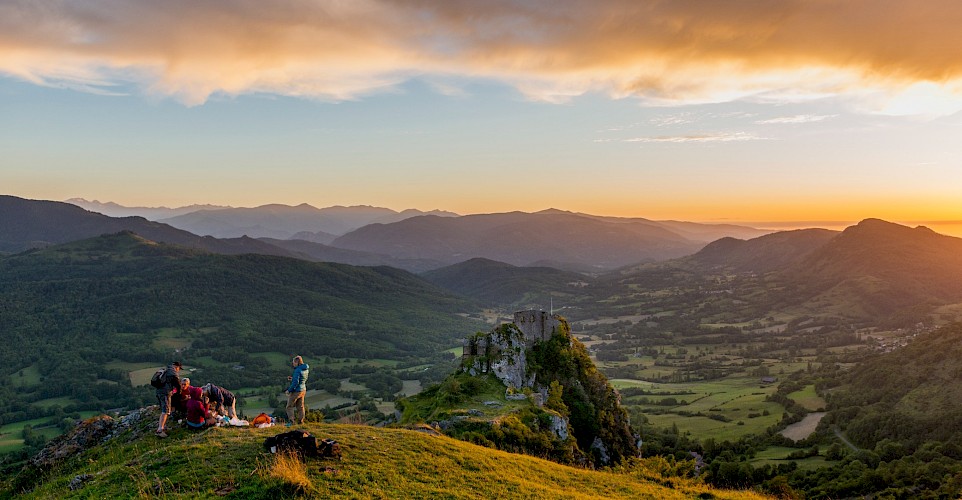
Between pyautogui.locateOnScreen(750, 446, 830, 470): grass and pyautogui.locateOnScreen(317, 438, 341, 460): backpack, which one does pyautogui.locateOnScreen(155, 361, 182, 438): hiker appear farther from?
pyautogui.locateOnScreen(750, 446, 830, 470): grass

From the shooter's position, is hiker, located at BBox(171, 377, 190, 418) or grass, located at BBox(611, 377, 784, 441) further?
grass, located at BBox(611, 377, 784, 441)

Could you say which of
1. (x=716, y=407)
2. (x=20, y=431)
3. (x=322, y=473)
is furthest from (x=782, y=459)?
(x=20, y=431)

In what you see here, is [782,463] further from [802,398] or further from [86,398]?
[86,398]

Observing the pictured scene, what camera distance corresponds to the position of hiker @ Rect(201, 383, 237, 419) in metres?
22.0

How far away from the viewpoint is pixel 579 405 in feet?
167

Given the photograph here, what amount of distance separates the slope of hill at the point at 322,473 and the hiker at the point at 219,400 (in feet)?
5.79

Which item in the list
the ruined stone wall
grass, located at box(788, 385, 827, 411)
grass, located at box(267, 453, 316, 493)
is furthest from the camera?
grass, located at box(788, 385, 827, 411)

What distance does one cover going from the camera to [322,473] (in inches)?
645

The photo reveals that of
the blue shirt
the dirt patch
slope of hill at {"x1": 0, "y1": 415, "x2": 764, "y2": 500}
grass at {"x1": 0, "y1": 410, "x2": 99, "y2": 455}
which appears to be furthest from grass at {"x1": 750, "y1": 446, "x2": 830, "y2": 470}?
grass at {"x1": 0, "y1": 410, "x2": 99, "y2": 455}

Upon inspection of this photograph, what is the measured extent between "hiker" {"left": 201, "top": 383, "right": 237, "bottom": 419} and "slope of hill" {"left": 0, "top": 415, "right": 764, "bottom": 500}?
5.79 feet

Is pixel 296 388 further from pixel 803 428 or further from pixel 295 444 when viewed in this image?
pixel 803 428

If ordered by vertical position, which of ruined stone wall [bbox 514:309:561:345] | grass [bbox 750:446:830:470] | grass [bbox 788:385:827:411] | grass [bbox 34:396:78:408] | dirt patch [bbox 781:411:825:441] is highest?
ruined stone wall [bbox 514:309:561:345]

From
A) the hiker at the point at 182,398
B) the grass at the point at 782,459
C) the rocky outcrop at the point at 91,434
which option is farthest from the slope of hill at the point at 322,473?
the grass at the point at 782,459

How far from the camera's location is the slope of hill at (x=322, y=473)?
609 inches
